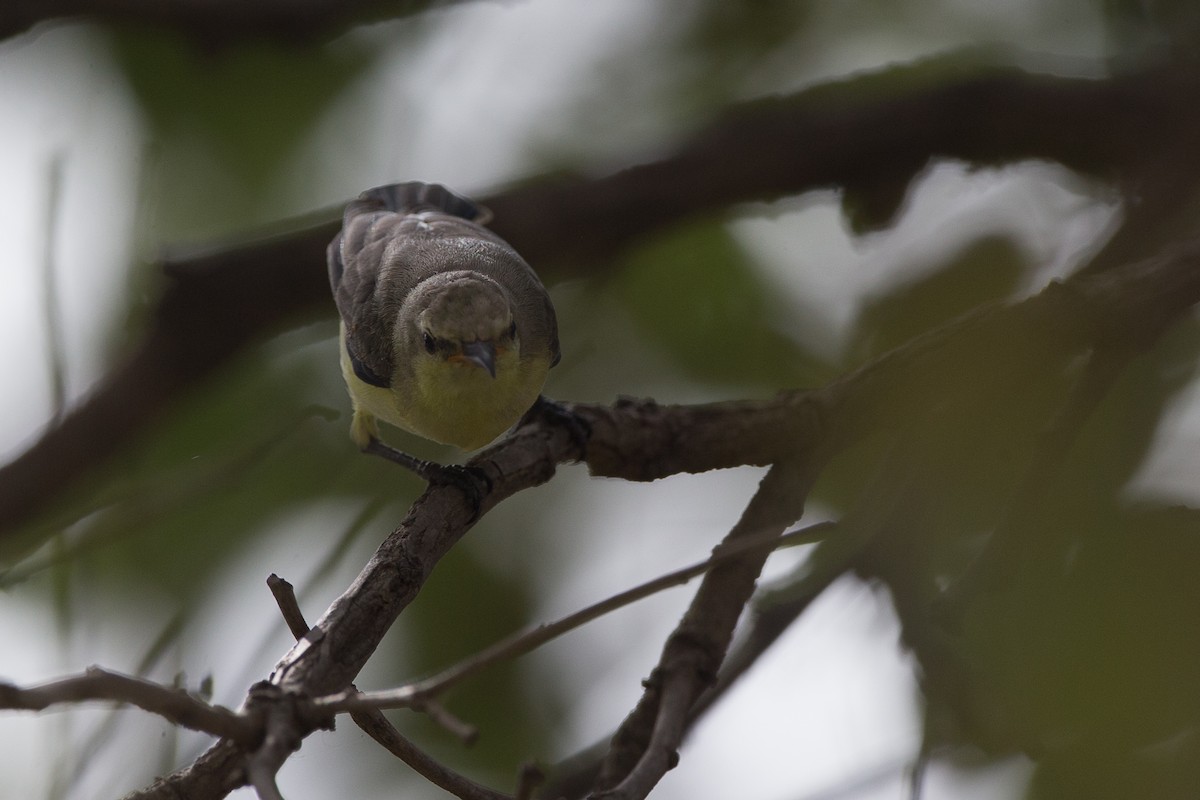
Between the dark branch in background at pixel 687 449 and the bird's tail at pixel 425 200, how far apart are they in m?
1.58

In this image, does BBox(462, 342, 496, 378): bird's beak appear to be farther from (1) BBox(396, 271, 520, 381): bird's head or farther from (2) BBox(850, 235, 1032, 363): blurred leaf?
(2) BBox(850, 235, 1032, 363): blurred leaf

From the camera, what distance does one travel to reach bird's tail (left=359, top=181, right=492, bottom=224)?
5043mm

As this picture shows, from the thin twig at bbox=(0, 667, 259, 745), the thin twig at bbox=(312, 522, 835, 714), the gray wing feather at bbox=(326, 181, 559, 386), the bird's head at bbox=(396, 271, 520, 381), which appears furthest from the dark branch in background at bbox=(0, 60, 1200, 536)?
the thin twig at bbox=(312, 522, 835, 714)

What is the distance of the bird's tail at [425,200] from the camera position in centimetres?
504

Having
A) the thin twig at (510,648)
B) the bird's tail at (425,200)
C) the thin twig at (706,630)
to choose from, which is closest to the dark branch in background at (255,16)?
the bird's tail at (425,200)

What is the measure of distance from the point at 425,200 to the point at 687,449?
7.03ft

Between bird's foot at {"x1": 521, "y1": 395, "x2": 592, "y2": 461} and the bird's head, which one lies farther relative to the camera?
the bird's head

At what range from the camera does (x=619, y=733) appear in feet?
9.89

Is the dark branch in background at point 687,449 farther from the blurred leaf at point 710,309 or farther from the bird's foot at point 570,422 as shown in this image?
the blurred leaf at point 710,309

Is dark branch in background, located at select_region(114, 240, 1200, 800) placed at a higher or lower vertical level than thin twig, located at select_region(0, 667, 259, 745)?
higher

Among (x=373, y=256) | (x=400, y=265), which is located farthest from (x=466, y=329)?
(x=373, y=256)

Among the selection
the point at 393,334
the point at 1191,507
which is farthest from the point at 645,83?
the point at 1191,507

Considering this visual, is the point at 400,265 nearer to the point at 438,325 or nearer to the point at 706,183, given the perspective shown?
the point at 438,325

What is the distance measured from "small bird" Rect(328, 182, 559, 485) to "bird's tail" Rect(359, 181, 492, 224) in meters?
0.11
